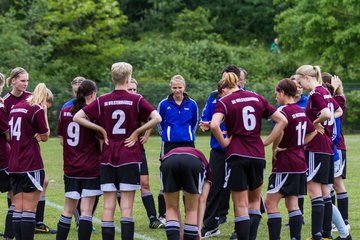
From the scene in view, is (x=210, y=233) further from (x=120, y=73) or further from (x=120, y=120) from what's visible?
(x=120, y=73)

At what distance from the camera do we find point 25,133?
9.28 metres

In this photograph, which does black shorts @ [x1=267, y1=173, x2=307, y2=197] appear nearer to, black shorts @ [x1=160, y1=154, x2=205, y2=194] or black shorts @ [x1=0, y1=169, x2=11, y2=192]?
black shorts @ [x1=160, y1=154, x2=205, y2=194]

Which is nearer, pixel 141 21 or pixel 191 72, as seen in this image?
pixel 191 72

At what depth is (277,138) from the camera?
29.9 feet

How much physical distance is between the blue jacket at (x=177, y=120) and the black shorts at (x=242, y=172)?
237cm

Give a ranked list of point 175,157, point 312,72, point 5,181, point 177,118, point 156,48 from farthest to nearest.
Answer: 1. point 156,48
2. point 177,118
3. point 5,181
4. point 312,72
5. point 175,157

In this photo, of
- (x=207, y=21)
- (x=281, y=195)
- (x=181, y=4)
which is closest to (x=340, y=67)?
(x=207, y=21)

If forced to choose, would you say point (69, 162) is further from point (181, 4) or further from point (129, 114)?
point (181, 4)

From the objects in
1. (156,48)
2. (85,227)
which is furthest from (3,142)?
(156,48)

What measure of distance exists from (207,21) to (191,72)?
10022mm

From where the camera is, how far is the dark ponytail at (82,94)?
30.5 ft

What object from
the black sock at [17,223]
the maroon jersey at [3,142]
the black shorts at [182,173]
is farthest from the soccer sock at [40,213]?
the black shorts at [182,173]

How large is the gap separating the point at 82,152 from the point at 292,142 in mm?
2411

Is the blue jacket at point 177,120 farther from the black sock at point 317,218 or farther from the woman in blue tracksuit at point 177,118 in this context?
the black sock at point 317,218
